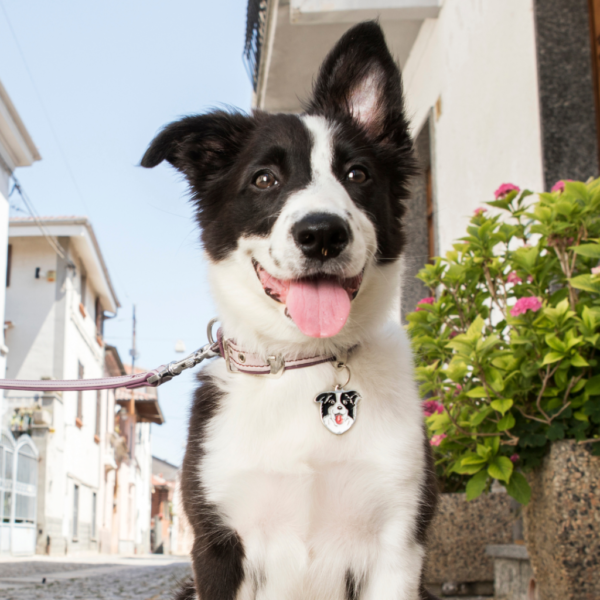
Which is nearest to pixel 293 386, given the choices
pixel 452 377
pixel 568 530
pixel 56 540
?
pixel 452 377

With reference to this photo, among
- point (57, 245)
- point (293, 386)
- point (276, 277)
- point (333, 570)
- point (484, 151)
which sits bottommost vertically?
point (333, 570)

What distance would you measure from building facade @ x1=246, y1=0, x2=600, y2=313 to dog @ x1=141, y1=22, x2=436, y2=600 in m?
0.40

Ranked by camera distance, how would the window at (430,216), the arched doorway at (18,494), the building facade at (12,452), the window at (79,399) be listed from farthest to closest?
1. the window at (79,399)
2. the arched doorway at (18,494)
3. the building facade at (12,452)
4. the window at (430,216)

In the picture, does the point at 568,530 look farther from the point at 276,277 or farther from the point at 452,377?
the point at 276,277

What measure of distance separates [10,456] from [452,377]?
1445 centimetres

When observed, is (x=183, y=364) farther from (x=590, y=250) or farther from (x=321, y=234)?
(x=590, y=250)

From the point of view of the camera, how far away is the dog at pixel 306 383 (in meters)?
2.28

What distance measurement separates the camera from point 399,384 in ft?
8.11

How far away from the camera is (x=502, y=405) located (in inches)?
129

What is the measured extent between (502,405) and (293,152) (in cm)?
153

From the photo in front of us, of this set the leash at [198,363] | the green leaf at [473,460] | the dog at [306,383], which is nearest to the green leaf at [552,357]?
the green leaf at [473,460]

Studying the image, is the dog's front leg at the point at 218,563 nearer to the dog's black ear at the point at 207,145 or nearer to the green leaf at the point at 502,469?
the dog's black ear at the point at 207,145

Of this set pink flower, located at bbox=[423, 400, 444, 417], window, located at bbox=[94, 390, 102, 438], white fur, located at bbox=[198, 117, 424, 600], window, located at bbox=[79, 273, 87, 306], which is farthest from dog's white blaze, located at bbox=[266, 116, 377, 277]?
window, located at bbox=[94, 390, 102, 438]

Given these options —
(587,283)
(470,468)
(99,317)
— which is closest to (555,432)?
(470,468)
